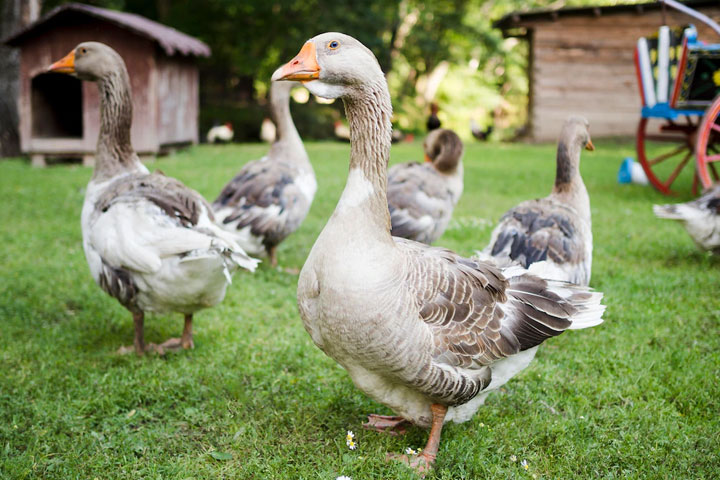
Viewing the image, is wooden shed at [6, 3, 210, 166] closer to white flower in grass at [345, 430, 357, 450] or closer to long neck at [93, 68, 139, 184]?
long neck at [93, 68, 139, 184]

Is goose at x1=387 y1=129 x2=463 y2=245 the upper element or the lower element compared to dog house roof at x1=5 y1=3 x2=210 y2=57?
lower

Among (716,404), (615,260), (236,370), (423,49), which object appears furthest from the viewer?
(423,49)

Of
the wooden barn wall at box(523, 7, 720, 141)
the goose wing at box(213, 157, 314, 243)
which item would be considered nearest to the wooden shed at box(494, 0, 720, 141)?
the wooden barn wall at box(523, 7, 720, 141)

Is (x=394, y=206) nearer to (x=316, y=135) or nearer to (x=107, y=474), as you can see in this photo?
(x=107, y=474)

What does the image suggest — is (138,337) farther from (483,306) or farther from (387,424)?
(483,306)

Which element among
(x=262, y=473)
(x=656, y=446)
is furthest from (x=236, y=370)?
(x=656, y=446)

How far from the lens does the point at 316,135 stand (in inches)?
931

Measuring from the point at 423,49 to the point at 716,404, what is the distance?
25934 mm

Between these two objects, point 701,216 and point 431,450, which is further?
point 701,216

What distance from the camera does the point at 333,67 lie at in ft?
8.43

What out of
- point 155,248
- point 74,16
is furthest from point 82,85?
point 155,248

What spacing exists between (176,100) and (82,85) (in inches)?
102

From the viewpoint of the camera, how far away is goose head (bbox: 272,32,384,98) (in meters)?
2.57

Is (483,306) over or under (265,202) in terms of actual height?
under
